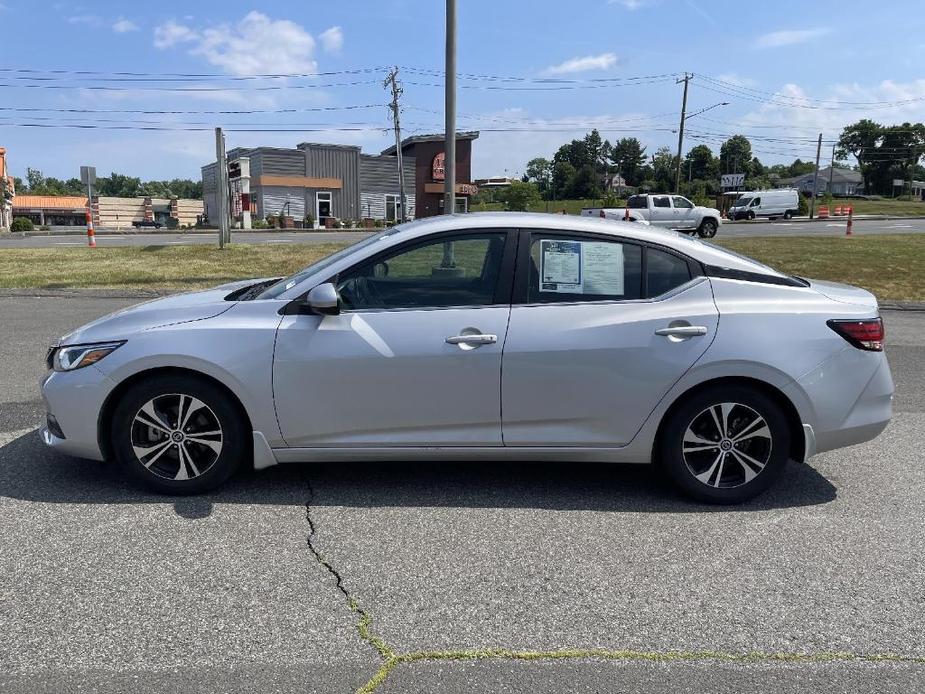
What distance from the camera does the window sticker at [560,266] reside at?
4.10 meters

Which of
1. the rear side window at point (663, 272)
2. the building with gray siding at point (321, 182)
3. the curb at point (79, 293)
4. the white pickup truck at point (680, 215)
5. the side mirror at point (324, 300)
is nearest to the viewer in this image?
the side mirror at point (324, 300)

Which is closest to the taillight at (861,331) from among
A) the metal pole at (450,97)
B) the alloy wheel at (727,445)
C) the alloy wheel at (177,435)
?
the alloy wheel at (727,445)

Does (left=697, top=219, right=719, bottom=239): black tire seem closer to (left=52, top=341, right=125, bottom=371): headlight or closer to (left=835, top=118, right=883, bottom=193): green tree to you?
(left=52, top=341, right=125, bottom=371): headlight

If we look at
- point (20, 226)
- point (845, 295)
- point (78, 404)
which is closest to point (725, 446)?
point (845, 295)

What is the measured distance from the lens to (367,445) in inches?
159

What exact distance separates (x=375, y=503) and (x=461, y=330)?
1055 mm

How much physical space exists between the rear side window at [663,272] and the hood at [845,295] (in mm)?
811

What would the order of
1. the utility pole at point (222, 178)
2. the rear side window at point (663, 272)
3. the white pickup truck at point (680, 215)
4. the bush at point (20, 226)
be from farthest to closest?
the bush at point (20, 226) → the white pickup truck at point (680, 215) → the utility pole at point (222, 178) → the rear side window at point (663, 272)

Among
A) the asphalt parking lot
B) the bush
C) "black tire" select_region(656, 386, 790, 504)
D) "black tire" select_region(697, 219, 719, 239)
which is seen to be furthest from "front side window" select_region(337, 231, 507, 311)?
the bush

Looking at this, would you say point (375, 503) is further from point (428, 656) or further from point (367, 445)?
point (428, 656)

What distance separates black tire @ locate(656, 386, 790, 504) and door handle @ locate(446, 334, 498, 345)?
106 cm

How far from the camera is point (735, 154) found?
12762 cm

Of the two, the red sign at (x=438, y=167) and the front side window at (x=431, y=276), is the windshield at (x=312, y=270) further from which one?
the red sign at (x=438, y=167)

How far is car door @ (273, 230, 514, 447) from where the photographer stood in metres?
3.93
